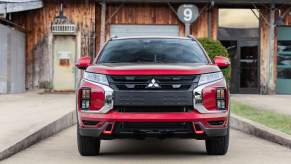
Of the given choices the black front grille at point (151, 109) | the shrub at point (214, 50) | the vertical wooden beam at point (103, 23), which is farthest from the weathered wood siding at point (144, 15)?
the black front grille at point (151, 109)

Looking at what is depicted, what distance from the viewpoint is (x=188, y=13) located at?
26.1 meters

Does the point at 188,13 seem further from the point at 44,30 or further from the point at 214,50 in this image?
the point at 44,30

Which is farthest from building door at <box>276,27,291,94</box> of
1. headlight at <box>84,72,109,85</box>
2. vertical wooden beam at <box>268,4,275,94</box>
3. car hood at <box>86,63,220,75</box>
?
headlight at <box>84,72,109,85</box>

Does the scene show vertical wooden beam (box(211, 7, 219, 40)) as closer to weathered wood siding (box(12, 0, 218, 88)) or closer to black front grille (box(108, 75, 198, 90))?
weathered wood siding (box(12, 0, 218, 88))

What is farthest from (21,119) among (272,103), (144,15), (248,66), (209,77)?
(248,66)

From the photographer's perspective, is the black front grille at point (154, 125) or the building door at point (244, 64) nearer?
the black front grille at point (154, 125)

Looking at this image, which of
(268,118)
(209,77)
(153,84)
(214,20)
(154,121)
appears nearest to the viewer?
(154,121)

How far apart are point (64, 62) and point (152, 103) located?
61.5 feet

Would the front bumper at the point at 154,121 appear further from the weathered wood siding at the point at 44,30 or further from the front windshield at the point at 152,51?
the weathered wood siding at the point at 44,30

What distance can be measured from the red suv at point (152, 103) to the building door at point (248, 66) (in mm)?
19032

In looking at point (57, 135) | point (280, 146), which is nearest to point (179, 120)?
point (280, 146)

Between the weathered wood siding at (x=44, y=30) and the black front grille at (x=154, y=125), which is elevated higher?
the weathered wood siding at (x=44, y=30)

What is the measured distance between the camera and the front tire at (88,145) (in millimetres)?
8289

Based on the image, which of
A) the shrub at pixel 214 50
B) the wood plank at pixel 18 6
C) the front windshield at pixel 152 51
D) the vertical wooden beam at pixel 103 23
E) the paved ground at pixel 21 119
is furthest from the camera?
the vertical wooden beam at pixel 103 23
